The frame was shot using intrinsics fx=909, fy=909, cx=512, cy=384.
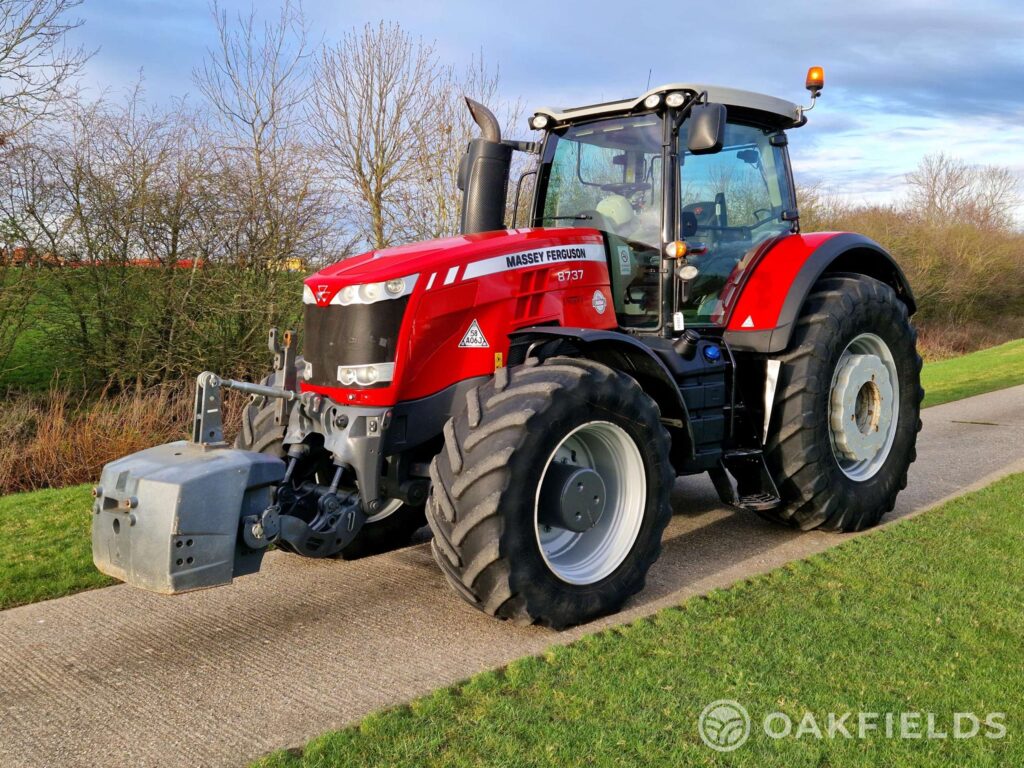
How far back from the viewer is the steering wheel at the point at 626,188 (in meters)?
5.12

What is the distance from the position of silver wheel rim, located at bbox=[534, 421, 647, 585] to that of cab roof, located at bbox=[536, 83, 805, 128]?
195cm

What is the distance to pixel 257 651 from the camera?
151 inches

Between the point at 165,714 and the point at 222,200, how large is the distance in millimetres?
9710

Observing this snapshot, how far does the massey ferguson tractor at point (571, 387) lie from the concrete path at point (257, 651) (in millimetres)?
266

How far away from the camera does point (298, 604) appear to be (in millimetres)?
4398

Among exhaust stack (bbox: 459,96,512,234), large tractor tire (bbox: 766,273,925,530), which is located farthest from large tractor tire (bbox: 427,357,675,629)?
exhaust stack (bbox: 459,96,512,234)

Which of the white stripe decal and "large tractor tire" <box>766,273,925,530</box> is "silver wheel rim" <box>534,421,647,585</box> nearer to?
the white stripe decal

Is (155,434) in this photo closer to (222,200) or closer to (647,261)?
(222,200)

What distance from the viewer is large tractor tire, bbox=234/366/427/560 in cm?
455

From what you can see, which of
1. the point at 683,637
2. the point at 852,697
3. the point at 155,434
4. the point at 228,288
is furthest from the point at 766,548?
the point at 228,288

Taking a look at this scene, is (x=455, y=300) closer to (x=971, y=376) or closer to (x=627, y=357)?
(x=627, y=357)

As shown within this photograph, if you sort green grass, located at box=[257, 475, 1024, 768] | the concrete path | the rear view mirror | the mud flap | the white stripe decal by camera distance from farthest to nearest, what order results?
the rear view mirror, the white stripe decal, the mud flap, the concrete path, green grass, located at box=[257, 475, 1024, 768]

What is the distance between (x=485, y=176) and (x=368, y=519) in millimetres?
2098

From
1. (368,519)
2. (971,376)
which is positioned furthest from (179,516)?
(971,376)
